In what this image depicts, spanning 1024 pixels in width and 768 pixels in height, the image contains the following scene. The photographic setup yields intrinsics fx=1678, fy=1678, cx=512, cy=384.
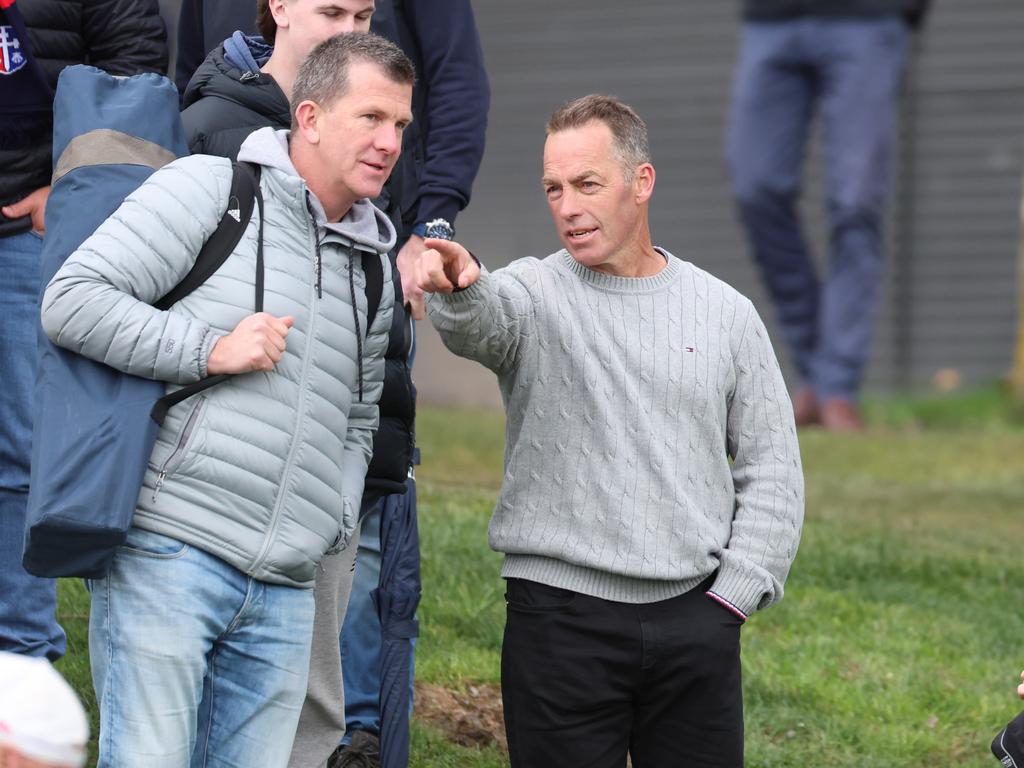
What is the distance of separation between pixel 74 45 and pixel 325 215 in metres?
1.59

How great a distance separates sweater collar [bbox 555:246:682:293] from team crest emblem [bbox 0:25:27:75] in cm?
160

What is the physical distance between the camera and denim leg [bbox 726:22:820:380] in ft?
41.5

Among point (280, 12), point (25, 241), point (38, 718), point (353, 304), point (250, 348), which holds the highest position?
point (280, 12)

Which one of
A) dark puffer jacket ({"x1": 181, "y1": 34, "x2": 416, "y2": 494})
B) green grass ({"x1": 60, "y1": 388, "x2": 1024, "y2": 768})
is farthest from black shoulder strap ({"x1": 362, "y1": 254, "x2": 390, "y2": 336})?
green grass ({"x1": 60, "y1": 388, "x2": 1024, "y2": 768})

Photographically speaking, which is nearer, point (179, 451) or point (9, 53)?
point (179, 451)

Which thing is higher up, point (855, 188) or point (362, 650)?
point (855, 188)

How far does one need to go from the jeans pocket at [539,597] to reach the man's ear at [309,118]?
106 centimetres

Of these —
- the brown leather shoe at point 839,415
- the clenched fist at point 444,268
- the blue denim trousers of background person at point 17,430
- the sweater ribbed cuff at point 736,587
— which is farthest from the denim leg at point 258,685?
the brown leather shoe at point 839,415

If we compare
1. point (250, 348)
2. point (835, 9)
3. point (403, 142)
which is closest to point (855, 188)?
point (835, 9)

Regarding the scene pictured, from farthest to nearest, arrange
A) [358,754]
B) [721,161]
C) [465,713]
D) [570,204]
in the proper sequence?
1. [721,161]
2. [465,713]
3. [358,754]
4. [570,204]

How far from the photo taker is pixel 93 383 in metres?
3.15

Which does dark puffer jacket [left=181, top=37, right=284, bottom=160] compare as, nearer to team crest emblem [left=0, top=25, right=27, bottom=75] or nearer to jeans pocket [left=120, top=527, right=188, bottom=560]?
team crest emblem [left=0, top=25, right=27, bottom=75]

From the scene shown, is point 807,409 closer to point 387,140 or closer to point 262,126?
point 262,126

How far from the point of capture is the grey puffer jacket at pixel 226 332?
312cm
